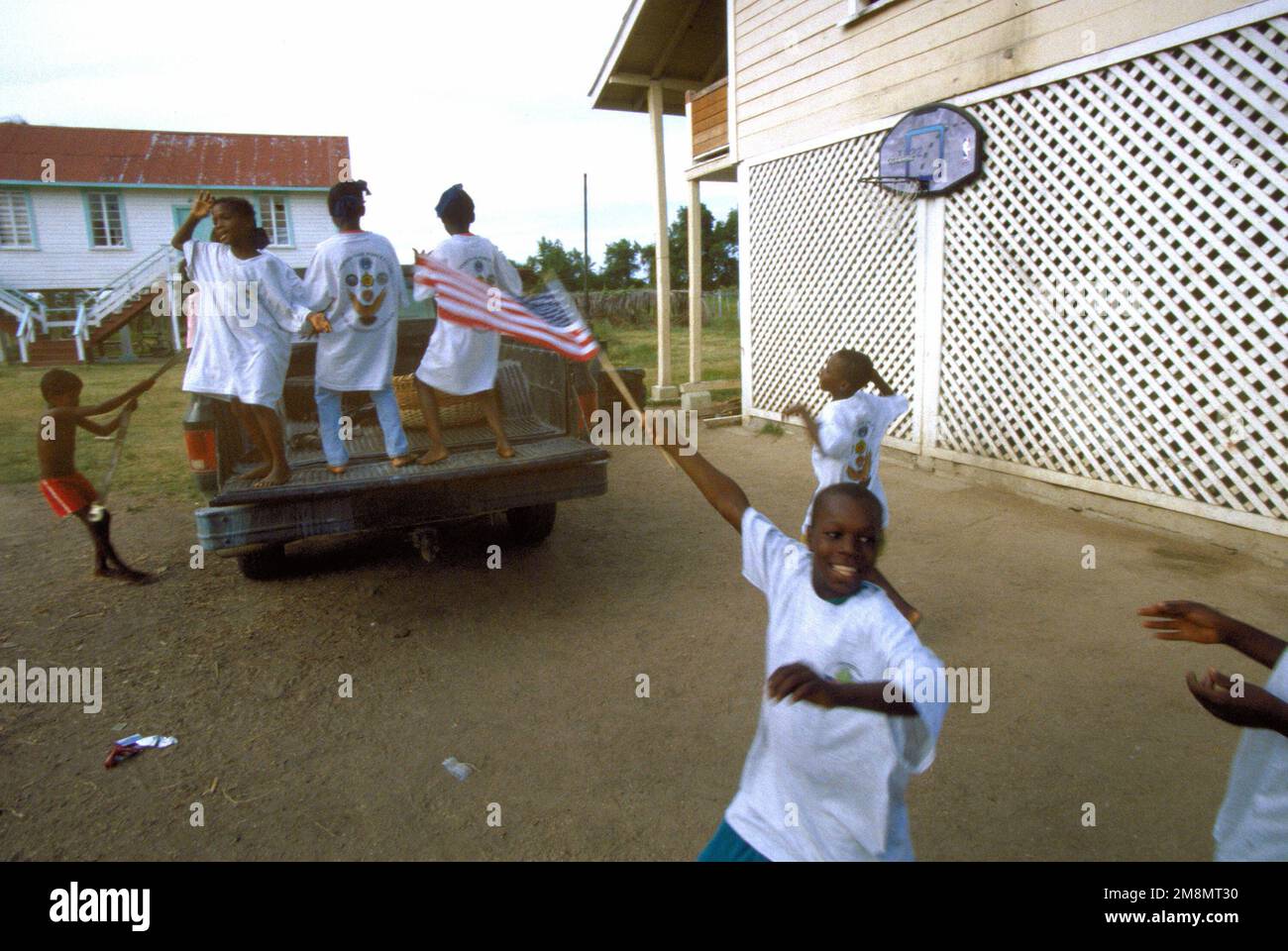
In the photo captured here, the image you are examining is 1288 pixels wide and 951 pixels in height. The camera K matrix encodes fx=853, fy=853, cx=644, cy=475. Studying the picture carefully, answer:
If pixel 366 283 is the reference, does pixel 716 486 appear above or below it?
below

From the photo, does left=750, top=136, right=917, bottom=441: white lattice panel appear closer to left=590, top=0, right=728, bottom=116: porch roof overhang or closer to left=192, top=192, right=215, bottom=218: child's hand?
left=590, top=0, right=728, bottom=116: porch roof overhang

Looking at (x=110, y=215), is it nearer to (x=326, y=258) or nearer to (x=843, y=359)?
(x=326, y=258)

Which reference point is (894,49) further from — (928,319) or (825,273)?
(928,319)

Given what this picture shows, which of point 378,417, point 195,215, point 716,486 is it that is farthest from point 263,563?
point 716,486

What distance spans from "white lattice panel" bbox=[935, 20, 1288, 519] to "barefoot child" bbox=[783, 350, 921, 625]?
2729 millimetres

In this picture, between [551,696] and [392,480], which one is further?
[392,480]

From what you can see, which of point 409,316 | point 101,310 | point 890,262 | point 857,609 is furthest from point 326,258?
point 101,310

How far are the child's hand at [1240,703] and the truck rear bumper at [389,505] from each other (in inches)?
126

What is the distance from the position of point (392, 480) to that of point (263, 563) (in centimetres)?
144

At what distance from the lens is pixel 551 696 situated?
12.0 ft

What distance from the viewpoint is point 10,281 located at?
23719mm

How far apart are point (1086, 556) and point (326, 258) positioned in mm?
4691

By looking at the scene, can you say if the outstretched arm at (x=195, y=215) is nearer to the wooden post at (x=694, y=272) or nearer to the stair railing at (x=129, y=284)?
the wooden post at (x=694, y=272)

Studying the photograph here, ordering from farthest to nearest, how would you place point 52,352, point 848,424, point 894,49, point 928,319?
1. point 52,352
2. point 894,49
3. point 928,319
4. point 848,424
